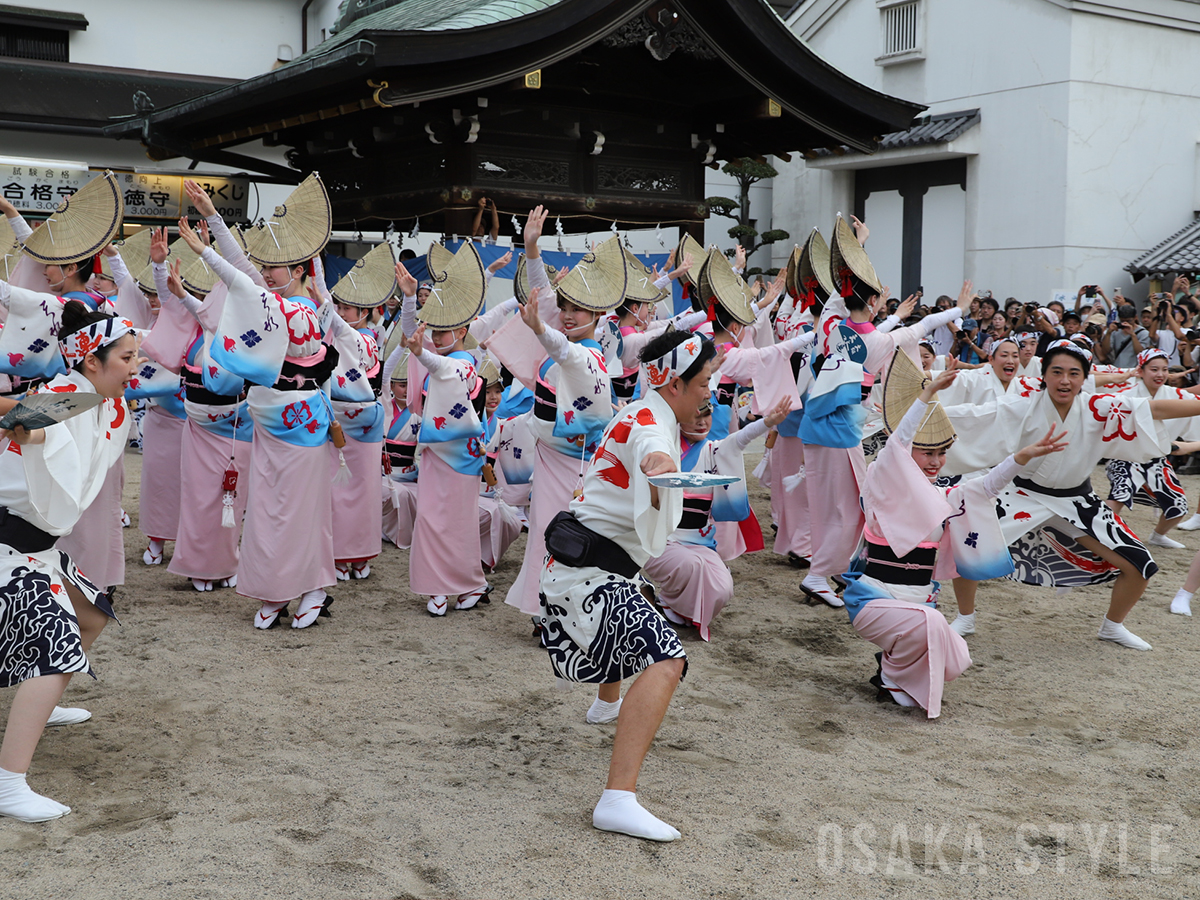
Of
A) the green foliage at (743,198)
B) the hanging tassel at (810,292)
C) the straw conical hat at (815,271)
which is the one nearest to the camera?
the straw conical hat at (815,271)

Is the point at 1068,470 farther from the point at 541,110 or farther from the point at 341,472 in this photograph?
the point at 541,110

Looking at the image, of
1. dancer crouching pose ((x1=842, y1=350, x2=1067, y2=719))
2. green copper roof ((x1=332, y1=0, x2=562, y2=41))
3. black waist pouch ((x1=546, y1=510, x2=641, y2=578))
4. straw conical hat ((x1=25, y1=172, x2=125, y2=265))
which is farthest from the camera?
green copper roof ((x1=332, y1=0, x2=562, y2=41))

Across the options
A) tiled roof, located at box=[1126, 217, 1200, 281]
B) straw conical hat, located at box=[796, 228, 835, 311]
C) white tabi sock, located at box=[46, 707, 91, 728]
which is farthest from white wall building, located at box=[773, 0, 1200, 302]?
white tabi sock, located at box=[46, 707, 91, 728]

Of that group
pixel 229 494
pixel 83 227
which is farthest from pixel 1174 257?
pixel 83 227

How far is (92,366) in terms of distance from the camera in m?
3.44

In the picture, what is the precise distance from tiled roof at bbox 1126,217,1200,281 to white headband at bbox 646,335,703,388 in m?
12.5

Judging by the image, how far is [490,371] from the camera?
6.40 m

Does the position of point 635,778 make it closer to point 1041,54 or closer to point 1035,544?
point 1035,544

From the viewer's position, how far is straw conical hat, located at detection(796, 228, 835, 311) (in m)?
6.43

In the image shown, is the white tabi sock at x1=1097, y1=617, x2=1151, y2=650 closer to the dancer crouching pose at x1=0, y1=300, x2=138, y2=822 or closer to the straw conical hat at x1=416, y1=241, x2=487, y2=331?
the straw conical hat at x1=416, y1=241, x2=487, y2=331

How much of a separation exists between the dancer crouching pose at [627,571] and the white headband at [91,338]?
62.9 inches

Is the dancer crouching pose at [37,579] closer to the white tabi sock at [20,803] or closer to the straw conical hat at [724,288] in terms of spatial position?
the white tabi sock at [20,803]

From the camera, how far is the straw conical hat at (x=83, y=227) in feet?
15.5

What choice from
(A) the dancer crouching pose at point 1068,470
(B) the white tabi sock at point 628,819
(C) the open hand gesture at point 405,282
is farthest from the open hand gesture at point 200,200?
(A) the dancer crouching pose at point 1068,470
